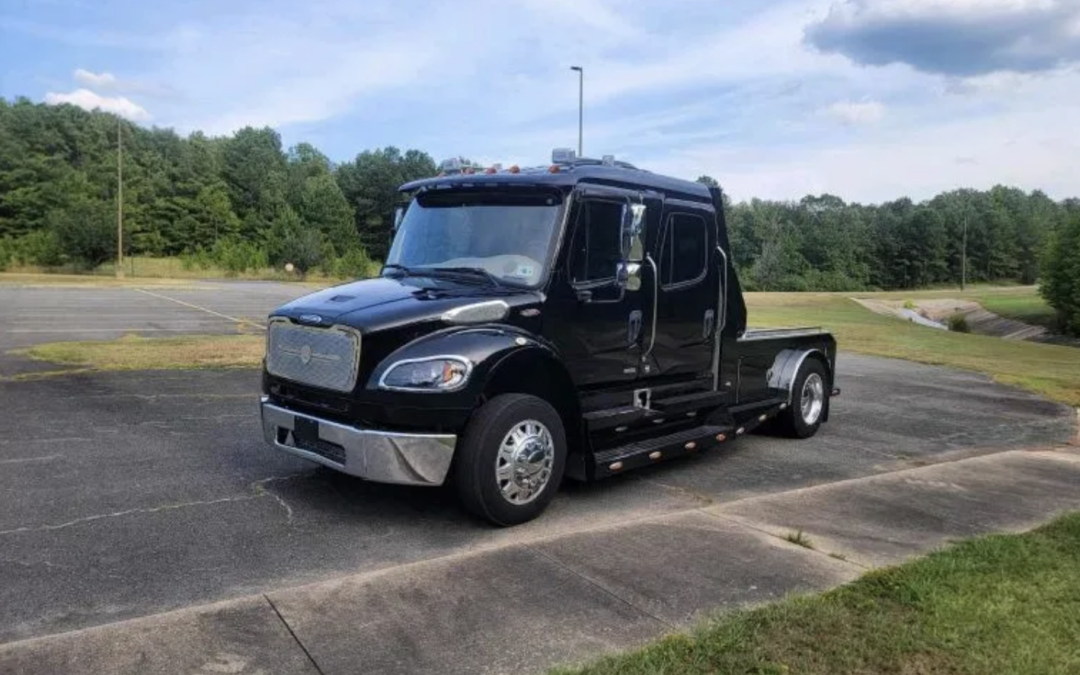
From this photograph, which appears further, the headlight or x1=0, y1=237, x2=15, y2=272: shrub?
x1=0, y1=237, x2=15, y2=272: shrub

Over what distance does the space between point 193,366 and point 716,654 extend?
433 inches

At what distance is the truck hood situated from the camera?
5285 millimetres

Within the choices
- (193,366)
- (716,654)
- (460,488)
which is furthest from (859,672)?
(193,366)

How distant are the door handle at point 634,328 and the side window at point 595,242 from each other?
42 cm

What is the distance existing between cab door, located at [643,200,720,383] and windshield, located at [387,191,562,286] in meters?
1.13

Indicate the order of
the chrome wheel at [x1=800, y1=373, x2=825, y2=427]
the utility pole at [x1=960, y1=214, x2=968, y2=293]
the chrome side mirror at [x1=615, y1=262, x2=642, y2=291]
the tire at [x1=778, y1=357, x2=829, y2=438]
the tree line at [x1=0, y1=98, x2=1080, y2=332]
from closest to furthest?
the chrome side mirror at [x1=615, y1=262, x2=642, y2=291]
the tire at [x1=778, y1=357, x2=829, y2=438]
the chrome wheel at [x1=800, y1=373, x2=825, y2=427]
the tree line at [x1=0, y1=98, x2=1080, y2=332]
the utility pole at [x1=960, y1=214, x2=968, y2=293]

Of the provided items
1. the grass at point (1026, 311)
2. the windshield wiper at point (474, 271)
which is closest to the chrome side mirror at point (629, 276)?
the windshield wiper at point (474, 271)

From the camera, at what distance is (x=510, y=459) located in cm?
Answer: 540

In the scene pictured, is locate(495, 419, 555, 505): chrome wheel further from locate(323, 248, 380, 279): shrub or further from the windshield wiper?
locate(323, 248, 380, 279): shrub

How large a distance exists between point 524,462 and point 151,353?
10.7 metres

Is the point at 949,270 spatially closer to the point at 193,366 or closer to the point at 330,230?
the point at 330,230

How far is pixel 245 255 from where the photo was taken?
6956 cm

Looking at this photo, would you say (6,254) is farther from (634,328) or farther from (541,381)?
(541,381)

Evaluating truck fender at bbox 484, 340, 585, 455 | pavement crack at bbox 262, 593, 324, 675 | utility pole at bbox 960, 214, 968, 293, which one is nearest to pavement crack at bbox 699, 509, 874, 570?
truck fender at bbox 484, 340, 585, 455
